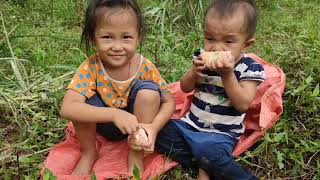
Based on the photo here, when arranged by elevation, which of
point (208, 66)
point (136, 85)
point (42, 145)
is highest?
point (208, 66)

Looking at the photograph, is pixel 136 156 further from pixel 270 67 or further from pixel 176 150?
pixel 270 67

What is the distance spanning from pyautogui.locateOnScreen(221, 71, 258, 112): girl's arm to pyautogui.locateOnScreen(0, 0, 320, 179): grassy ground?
28cm

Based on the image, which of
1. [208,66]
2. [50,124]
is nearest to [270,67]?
[208,66]

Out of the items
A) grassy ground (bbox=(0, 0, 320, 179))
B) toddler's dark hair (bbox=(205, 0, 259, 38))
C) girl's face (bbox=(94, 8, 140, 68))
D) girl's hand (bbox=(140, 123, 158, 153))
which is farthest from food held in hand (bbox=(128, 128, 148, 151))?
toddler's dark hair (bbox=(205, 0, 259, 38))

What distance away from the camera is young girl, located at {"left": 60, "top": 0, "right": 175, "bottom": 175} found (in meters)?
2.13

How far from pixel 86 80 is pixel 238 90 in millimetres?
703

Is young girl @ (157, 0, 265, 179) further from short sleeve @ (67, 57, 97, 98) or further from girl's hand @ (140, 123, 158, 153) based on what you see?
short sleeve @ (67, 57, 97, 98)

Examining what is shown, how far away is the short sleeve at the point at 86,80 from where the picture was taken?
2201mm

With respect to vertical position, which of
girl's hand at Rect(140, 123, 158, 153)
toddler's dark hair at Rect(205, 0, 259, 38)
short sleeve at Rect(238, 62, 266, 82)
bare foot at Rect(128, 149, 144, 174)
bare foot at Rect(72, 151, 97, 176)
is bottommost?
bare foot at Rect(72, 151, 97, 176)

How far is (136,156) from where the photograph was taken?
2238 mm

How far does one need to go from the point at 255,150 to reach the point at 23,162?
1116 mm

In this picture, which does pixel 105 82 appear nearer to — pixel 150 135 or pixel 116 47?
pixel 116 47

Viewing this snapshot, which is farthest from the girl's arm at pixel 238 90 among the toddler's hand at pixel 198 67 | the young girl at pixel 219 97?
the toddler's hand at pixel 198 67

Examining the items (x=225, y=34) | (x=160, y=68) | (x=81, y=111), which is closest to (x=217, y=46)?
(x=225, y=34)
